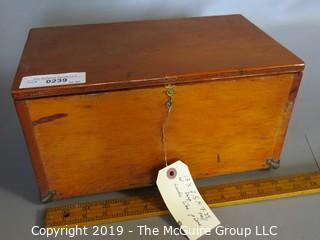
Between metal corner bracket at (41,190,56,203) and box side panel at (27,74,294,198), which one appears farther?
metal corner bracket at (41,190,56,203)

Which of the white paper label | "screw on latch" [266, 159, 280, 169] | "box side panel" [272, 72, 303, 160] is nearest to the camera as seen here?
the white paper label

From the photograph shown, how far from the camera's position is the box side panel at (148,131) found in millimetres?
861

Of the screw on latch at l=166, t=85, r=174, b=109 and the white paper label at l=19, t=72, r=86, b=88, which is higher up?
the white paper label at l=19, t=72, r=86, b=88

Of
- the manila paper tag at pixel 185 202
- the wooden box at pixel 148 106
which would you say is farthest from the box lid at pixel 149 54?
the manila paper tag at pixel 185 202

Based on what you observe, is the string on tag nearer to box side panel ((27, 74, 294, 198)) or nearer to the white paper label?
box side panel ((27, 74, 294, 198))

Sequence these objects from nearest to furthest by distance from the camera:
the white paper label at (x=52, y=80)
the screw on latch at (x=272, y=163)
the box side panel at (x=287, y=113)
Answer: the white paper label at (x=52, y=80) → the box side panel at (x=287, y=113) → the screw on latch at (x=272, y=163)

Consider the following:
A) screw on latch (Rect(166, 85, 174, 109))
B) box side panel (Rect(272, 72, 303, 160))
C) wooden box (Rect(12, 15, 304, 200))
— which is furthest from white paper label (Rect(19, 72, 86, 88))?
box side panel (Rect(272, 72, 303, 160))

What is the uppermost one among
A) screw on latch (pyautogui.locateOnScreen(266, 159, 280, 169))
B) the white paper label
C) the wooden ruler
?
the white paper label

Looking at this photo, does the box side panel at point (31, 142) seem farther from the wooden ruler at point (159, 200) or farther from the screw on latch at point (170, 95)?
the screw on latch at point (170, 95)

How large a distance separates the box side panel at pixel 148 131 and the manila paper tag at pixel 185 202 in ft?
0.14

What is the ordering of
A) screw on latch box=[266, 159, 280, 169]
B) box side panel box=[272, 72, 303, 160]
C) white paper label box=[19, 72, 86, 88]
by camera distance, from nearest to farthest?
white paper label box=[19, 72, 86, 88]
box side panel box=[272, 72, 303, 160]
screw on latch box=[266, 159, 280, 169]

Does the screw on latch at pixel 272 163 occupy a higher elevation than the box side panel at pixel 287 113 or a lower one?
lower

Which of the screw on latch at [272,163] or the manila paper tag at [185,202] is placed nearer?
the manila paper tag at [185,202]

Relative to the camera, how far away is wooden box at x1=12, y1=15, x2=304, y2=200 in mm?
850
